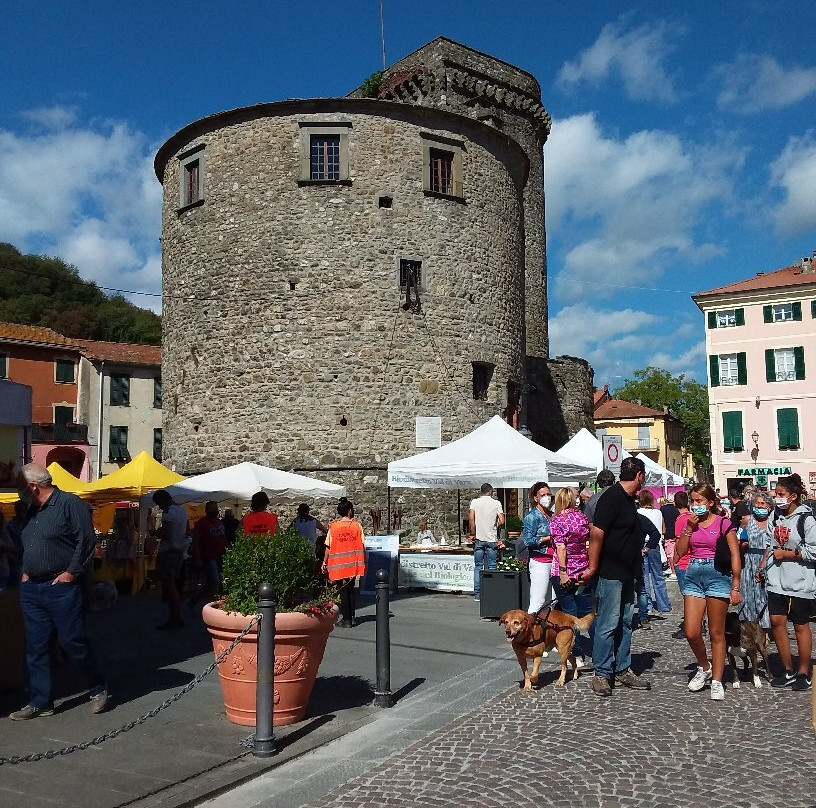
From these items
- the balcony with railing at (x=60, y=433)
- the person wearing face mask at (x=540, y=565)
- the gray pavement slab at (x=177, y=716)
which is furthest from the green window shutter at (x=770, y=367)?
the balcony with railing at (x=60, y=433)

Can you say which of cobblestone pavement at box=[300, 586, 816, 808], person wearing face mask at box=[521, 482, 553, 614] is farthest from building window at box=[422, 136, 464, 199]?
cobblestone pavement at box=[300, 586, 816, 808]

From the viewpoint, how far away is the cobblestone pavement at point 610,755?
4422mm

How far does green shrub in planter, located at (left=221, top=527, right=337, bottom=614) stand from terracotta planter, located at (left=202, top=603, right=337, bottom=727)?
0.43 feet

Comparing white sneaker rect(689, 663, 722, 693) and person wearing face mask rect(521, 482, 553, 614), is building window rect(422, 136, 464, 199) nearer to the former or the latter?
person wearing face mask rect(521, 482, 553, 614)

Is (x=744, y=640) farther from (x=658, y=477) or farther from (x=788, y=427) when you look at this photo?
(x=788, y=427)

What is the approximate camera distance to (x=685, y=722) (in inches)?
228

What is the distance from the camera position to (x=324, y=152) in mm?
21422

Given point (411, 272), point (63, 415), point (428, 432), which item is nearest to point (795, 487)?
point (428, 432)

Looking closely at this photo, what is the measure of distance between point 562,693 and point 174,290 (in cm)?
1869

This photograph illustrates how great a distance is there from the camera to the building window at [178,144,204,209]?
22359 mm

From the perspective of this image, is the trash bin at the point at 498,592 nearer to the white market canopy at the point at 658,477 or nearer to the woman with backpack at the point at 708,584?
the woman with backpack at the point at 708,584

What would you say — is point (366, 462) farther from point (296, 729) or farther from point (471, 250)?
point (296, 729)

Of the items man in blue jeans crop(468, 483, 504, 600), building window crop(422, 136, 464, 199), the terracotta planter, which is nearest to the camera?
the terracotta planter

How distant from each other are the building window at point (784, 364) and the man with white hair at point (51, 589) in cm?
3793
